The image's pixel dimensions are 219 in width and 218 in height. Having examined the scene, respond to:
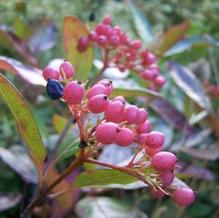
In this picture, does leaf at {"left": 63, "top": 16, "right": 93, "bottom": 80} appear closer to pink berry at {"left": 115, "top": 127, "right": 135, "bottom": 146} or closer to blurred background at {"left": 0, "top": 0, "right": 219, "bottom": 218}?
blurred background at {"left": 0, "top": 0, "right": 219, "bottom": 218}

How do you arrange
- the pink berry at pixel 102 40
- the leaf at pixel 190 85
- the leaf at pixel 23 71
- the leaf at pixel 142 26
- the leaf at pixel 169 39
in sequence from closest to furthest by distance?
the leaf at pixel 23 71 < the pink berry at pixel 102 40 < the leaf at pixel 190 85 < the leaf at pixel 169 39 < the leaf at pixel 142 26

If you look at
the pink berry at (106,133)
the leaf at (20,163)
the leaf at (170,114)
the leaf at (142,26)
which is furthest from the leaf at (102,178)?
the leaf at (142,26)

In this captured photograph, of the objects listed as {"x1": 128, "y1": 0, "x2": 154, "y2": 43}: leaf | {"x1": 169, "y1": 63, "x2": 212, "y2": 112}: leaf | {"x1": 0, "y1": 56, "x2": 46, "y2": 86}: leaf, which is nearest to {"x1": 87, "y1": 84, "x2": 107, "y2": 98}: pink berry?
{"x1": 0, "y1": 56, "x2": 46, "y2": 86}: leaf

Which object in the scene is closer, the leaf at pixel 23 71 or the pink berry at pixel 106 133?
the pink berry at pixel 106 133

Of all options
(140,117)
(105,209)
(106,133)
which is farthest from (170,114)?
(106,133)

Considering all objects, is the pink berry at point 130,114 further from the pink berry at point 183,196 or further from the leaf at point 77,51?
the leaf at point 77,51

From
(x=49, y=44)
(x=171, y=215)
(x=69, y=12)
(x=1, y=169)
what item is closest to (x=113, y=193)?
(x=171, y=215)
